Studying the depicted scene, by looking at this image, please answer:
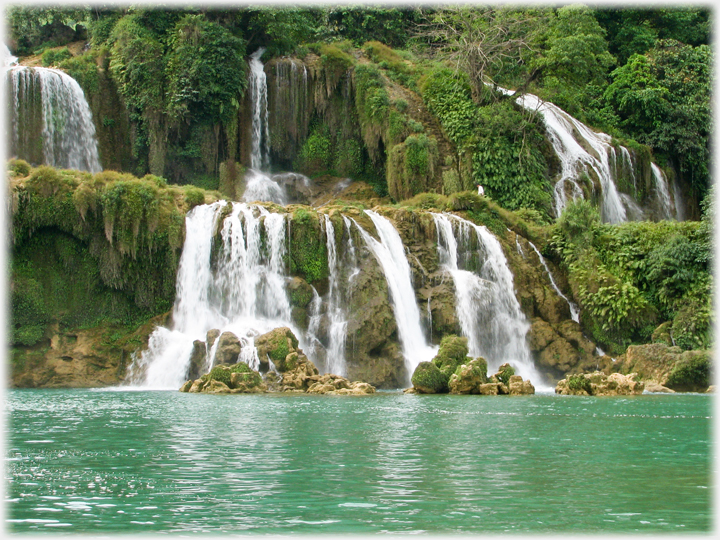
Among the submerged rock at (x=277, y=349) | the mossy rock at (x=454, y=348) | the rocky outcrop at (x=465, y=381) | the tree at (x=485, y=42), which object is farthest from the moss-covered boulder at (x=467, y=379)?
the tree at (x=485, y=42)

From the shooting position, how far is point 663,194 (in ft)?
119

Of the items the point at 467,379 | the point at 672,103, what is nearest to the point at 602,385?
the point at 467,379

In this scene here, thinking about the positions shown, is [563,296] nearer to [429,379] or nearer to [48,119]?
[429,379]

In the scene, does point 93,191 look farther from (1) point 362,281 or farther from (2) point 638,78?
(2) point 638,78

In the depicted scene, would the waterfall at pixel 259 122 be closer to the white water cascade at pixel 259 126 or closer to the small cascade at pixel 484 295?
the white water cascade at pixel 259 126

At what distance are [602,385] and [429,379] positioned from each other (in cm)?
403

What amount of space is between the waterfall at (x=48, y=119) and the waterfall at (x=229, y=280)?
847 centimetres

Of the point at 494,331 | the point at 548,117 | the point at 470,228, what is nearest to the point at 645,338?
the point at 494,331

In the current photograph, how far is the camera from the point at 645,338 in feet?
80.1

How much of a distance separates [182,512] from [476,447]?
437 centimetres

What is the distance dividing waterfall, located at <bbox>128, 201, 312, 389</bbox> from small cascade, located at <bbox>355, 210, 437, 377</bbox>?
9.36 ft

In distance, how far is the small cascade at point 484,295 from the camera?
23.7m

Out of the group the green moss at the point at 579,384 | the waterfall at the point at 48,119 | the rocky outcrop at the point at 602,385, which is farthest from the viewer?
the waterfall at the point at 48,119

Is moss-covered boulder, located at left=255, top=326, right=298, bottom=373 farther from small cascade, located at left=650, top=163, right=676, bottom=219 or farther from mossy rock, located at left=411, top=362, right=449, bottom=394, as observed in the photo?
small cascade, located at left=650, top=163, right=676, bottom=219
